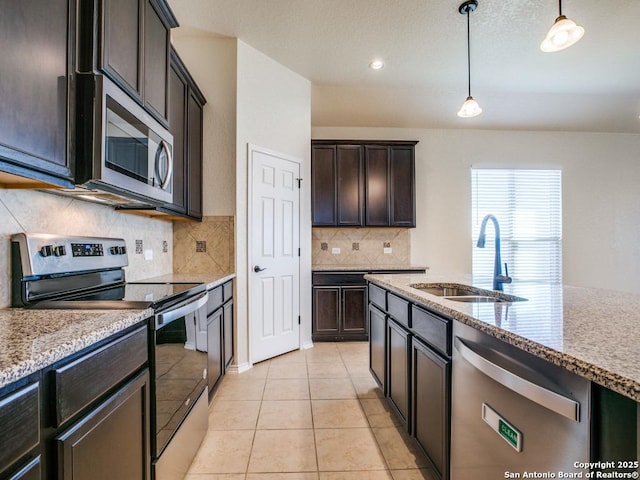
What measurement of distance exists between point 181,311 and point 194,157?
69.4 inches

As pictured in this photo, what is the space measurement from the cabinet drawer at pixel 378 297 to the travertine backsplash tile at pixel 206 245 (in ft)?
4.37

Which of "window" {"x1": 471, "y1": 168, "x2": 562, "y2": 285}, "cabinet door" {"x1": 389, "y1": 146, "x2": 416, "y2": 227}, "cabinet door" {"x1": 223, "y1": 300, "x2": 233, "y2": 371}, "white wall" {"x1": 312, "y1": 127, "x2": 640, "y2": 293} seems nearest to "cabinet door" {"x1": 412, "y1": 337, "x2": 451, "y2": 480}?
"cabinet door" {"x1": 223, "y1": 300, "x2": 233, "y2": 371}

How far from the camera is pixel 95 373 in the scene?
35.3 inches

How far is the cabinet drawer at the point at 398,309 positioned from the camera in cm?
177

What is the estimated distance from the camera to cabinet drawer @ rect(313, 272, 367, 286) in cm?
383

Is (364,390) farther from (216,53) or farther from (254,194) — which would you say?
(216,53)

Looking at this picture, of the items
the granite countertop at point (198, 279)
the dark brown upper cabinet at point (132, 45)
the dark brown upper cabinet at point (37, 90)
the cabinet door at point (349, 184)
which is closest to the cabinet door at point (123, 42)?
the dark brown upper cabinet at point (132, 45)

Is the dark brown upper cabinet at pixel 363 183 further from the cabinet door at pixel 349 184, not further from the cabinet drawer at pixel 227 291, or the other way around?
the cabinet drawer at pixel 227 291

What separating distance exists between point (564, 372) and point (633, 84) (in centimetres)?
488

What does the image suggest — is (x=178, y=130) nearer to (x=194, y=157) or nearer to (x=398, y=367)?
(x=194, y=157)

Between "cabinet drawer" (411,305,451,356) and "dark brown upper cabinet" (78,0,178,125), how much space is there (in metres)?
1.72

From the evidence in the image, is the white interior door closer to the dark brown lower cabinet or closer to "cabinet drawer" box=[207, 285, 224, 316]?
the dark brown lower cabinet

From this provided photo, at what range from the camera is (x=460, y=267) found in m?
4.67

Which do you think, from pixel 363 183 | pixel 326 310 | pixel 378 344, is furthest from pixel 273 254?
pixel 363 183
